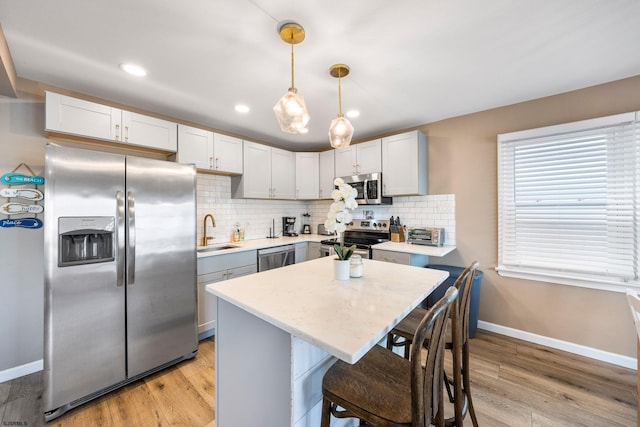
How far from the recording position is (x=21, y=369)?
214 cm

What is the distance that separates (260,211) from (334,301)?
3071mm

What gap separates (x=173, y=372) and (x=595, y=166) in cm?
422

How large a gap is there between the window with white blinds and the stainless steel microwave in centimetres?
134

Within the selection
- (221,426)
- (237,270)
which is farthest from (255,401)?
(237,270)

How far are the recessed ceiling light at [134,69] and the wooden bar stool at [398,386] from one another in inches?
99.4

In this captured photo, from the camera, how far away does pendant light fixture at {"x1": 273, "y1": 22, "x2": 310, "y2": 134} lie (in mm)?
1481

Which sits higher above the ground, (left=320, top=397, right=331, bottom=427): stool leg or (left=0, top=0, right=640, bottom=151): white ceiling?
(left=0, top=0, right=640, bottom=151): white ceiling

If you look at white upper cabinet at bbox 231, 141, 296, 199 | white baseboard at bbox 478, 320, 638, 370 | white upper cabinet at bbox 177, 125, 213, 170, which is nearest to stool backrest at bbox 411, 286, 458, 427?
white baseboard at bbox 478, 320, 638, 370

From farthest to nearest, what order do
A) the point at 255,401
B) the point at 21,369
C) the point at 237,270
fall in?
1. the point at 237,270
2. the point at 21,369
3. the point at 255,401

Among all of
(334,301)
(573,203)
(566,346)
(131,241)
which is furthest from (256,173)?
(566,346)

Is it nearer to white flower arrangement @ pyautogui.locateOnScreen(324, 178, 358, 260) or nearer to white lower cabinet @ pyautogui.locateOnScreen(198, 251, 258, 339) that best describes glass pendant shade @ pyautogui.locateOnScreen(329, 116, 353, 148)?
white flower arrangement @ pyautogui.locateOnScreen(324, 178, 358, 260)

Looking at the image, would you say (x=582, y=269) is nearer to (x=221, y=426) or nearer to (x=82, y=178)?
(x=221, y=426)

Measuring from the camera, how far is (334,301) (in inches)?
47.6

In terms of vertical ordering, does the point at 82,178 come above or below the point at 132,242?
above
